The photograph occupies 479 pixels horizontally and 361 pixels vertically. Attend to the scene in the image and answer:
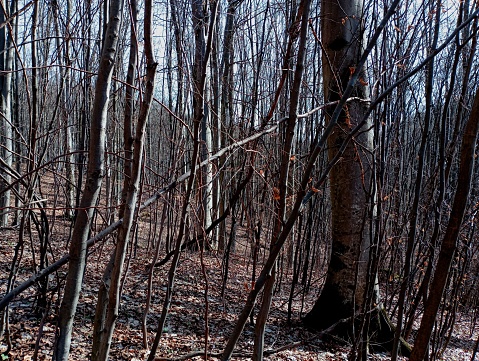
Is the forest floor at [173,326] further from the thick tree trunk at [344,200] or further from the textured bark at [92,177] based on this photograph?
the textured bark at [92,177]

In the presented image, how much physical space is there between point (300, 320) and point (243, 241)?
10010mm

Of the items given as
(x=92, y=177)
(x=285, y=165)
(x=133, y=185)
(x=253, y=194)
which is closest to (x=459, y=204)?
(x=285, y=165)

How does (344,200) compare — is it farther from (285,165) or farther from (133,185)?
(133,185)

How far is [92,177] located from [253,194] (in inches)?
125

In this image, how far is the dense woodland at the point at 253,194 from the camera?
1.46 meters

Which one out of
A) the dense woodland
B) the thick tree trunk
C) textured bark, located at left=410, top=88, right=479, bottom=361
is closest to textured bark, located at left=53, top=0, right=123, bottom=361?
the dense woodland

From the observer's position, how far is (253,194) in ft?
15.0

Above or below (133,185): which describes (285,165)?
above

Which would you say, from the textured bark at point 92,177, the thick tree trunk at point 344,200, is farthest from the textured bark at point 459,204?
the thick tree trunk at point 344,200

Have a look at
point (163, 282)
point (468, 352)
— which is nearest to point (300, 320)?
point (163, 282)

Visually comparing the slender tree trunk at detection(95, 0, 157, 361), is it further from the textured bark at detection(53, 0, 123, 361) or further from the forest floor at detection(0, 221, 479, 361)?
the forest floor at detection(0, 221, 479, 361)

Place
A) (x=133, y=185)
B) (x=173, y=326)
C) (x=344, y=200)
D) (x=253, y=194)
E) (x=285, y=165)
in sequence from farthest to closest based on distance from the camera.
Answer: (x=253, y=194) < (x=173, y=326) < (x=344, y=200) < (x=285, y=165) < (x=133, y=185)

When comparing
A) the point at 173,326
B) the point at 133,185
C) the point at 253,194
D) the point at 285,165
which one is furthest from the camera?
the point at 253,194

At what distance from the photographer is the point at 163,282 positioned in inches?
222
